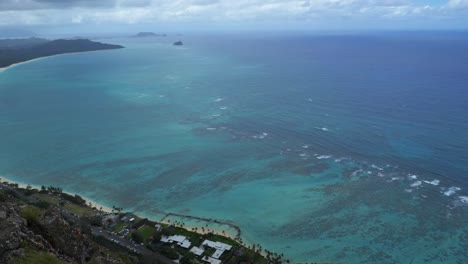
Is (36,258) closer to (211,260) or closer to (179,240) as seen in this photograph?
(211,260)

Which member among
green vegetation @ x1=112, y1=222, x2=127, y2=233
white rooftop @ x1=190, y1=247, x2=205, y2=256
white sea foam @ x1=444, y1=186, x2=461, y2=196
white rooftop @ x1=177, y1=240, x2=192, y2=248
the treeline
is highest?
white sea foam @ x1=444, y1=186, x2=461, y2=196

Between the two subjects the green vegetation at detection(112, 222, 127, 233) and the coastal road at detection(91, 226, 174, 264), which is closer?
the coastal road at detection(91, 226, 174, 264)

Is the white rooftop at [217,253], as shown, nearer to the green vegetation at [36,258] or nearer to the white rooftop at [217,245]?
the white rooftop at [217,245]

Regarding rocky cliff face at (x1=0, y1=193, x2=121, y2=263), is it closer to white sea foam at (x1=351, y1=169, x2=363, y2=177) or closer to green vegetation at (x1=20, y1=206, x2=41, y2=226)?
green vegetation at (x1=20, y1=206, x2=41, y2=226)

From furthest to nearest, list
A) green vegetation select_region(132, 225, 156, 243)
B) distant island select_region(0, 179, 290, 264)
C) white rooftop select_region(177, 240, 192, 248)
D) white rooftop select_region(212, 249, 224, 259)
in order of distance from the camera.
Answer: green vegetation select_region(132, 225, 156, 243) → white rooftop select_region(177, 240, 192, 248) → white rooftop select_region(212, 249, 224, 259) → distant island select_region(0, 179, 290, 264)

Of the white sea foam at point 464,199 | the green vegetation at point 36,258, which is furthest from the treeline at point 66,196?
the white sea foam at point 464,199

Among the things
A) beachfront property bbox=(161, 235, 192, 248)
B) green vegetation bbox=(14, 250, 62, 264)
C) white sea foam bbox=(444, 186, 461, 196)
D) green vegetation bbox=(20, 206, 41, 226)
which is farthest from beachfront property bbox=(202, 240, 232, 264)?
white sea foam bbox=(444, 186, 461, 196)

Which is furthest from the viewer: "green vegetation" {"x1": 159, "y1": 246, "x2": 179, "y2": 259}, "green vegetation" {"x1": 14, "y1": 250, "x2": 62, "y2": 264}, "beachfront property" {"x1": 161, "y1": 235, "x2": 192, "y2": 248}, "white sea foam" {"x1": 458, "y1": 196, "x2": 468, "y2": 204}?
"white sea foam" {"x1": 458, "y1": 196, "x2": 468, "y2": 204}
